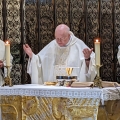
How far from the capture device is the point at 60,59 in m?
4.91

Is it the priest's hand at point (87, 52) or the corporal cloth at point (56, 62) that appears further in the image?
the corporal cloth at point (56, 62)

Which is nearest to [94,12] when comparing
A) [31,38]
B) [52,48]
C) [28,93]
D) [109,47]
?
[109,47]

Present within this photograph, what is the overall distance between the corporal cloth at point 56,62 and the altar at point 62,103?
109 cm

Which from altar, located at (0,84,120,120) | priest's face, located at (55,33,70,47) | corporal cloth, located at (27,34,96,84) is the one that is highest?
priest's face, located at (55,33,70,47)

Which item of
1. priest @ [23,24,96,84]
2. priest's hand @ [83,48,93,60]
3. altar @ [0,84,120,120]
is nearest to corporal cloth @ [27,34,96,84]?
priest @ [23,24,96,84]

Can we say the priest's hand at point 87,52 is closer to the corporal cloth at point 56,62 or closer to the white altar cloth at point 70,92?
the corporal cloth at point 56,62

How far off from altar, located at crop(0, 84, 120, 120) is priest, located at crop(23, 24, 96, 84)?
1051mm

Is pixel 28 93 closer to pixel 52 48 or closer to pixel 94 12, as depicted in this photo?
pixel 52 48

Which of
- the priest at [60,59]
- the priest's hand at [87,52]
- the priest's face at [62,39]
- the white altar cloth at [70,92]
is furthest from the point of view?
the priest's face at [62,39]

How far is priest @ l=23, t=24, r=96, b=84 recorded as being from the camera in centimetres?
456

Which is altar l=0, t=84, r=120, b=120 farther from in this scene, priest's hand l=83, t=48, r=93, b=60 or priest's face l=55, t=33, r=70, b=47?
priest's face l=55, t=33, r=70, b=47

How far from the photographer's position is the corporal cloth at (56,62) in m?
4.58

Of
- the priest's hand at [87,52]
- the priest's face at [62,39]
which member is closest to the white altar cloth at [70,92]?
the priest's hand at [87,52]

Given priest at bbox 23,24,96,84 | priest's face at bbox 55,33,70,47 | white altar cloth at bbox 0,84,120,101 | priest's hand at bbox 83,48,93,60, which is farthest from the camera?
priest's face at bbox 55,33,70,47
